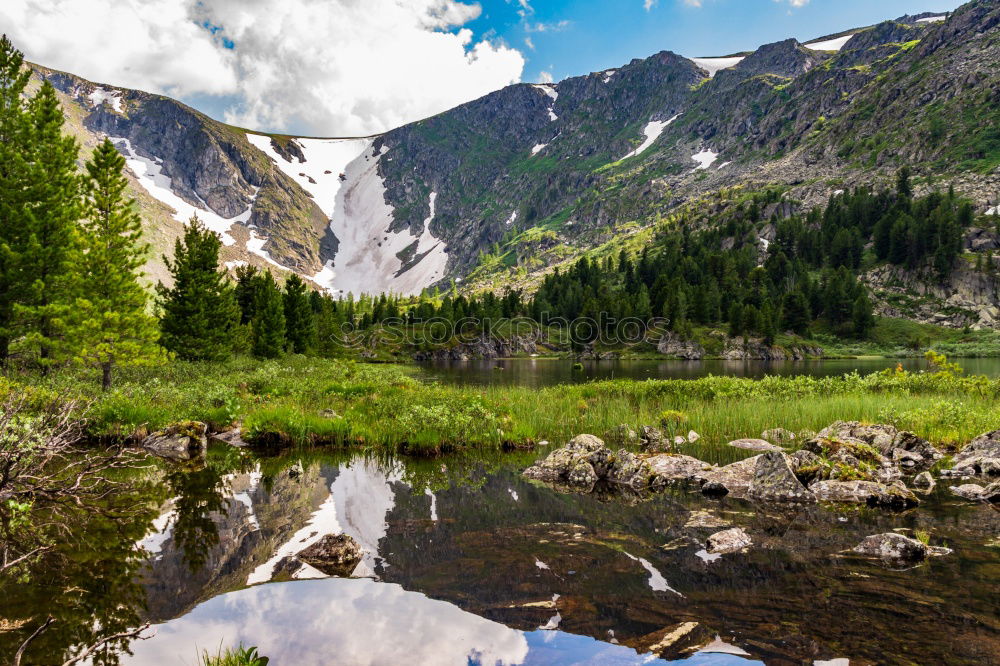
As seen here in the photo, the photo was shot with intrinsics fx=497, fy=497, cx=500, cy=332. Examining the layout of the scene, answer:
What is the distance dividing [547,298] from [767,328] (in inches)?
2606

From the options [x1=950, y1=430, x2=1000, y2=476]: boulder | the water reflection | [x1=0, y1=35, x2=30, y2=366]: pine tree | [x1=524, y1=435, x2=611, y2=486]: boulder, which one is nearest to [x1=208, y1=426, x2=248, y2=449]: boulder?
[x1=524, y1=435, x2=611, y2=486]: boulder

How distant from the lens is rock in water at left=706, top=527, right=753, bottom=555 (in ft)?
29.9

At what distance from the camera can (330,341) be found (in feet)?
282

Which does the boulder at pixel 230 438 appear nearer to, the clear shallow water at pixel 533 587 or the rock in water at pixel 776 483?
the clear shallow water at pixel 533 587

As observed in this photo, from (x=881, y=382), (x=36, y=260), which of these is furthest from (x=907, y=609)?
(x=36, y=260)

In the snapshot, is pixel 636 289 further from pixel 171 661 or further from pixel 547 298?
pixel 171 661

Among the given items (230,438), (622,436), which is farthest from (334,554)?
(622,436)

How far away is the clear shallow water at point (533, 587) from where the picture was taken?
584 cm

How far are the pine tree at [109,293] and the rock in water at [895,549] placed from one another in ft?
113

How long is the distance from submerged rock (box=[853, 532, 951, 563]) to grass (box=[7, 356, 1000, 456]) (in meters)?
11.6

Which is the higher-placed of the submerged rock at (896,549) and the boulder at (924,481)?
the submerged rock at (896,549)

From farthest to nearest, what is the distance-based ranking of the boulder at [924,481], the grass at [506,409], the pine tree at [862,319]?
1. the pine tree at [862,319]
2. the grass at [506,409]
3. the boulder at [924,481]

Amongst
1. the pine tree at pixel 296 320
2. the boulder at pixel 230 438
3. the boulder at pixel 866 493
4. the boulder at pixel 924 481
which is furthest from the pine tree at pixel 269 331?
the boulder at pixel 924 481

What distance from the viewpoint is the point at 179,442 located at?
58.6ft
